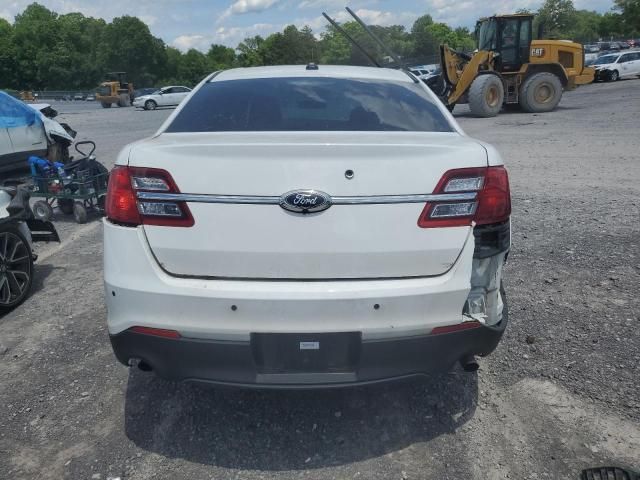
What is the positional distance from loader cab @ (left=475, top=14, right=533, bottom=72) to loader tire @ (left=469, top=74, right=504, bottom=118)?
810mm

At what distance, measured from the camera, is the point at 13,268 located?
4.56 meters

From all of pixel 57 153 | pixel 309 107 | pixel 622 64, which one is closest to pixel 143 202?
pixel 309 107

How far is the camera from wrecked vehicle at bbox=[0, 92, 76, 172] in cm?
833

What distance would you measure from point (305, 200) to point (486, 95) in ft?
56.3

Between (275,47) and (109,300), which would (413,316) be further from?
(275,47)

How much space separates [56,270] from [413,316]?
4.23 m

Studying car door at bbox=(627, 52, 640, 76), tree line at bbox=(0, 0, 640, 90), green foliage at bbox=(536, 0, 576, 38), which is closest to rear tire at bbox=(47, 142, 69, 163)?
car door at bbox=(627, 52, 640, 76)

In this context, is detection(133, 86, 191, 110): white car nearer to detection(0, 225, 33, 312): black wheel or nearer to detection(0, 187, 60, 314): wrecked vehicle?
detection(0, 187, 60, 314): wrecked vehicle

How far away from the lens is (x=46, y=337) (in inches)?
155

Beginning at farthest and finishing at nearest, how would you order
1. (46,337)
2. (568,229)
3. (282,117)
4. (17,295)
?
(568,229)
(17,295)
(46,337)
(282,117)

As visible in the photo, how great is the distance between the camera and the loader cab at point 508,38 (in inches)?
701

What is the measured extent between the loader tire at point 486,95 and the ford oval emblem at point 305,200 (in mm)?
16895

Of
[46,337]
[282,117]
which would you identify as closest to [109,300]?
[282,117]

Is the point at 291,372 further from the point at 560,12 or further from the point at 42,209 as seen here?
the point at 560,12
